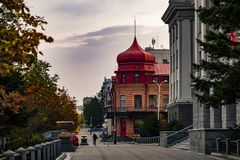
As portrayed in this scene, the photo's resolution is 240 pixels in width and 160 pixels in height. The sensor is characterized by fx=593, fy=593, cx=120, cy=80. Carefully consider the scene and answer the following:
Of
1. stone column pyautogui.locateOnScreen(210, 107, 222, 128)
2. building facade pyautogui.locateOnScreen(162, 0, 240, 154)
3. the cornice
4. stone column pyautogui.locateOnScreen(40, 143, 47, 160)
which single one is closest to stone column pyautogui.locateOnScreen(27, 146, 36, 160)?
stone column pyautogui.locateOnScreen(40, 143, 47, 160)

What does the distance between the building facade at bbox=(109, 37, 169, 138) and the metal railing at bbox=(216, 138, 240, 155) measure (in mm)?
64957

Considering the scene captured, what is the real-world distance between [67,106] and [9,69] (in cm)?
7913

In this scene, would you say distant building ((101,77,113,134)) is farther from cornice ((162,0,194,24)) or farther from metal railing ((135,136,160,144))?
cornice ((162,0,194,24))

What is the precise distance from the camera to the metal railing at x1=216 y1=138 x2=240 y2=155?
29797 mm

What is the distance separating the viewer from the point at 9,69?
7.72 metres

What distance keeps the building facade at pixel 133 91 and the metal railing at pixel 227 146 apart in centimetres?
6496

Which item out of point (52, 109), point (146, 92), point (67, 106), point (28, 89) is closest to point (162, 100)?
point (146, 92)

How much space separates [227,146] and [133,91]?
230 ft

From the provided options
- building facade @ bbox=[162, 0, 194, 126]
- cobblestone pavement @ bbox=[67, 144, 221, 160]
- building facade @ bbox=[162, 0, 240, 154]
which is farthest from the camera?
building facade @ bbox=[162, 0, 194, 126]

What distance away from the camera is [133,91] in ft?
333

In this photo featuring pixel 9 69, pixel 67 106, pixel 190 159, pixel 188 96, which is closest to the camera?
pixel 9 69

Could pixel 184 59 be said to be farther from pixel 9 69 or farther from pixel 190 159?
pixel 9 69

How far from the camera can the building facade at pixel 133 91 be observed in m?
100

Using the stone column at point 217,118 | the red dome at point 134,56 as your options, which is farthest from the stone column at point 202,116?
the red dome at point 134,56
